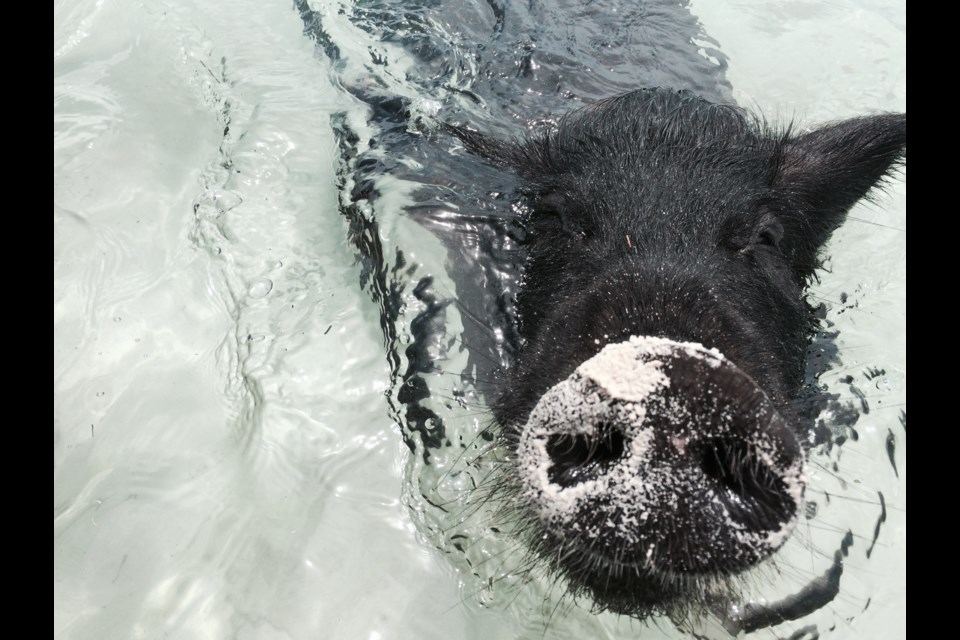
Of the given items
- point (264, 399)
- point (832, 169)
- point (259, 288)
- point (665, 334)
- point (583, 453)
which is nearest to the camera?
point (583, 453)

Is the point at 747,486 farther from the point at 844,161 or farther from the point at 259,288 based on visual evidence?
the point at 259,288

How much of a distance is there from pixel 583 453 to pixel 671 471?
234mm

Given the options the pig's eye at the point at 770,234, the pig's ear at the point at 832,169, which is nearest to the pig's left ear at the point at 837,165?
the pig's ear at the point at 832,169

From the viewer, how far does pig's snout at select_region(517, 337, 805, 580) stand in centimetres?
167

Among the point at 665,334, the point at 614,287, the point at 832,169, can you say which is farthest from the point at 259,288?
the point at 832,169

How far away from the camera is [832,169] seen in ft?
10.8

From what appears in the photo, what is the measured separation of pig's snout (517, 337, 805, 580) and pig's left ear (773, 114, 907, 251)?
68.7 inches

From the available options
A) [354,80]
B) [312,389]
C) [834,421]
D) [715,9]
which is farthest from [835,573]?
[715,9]

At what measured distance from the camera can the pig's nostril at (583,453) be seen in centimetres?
175

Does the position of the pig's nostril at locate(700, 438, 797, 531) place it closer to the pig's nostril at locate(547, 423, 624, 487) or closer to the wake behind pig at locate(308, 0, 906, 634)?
the wake behind pig at locate(308, 0, 906, 634)

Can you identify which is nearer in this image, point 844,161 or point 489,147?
point 844,161

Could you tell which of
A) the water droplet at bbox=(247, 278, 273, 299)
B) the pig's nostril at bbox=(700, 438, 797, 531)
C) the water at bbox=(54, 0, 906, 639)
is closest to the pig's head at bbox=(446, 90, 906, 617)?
the pig's nostril at bbox=(700, 438, 797, 531)

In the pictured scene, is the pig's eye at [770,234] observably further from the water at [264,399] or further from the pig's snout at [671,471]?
the pig's snout at [671,471]

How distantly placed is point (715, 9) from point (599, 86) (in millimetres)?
3554
